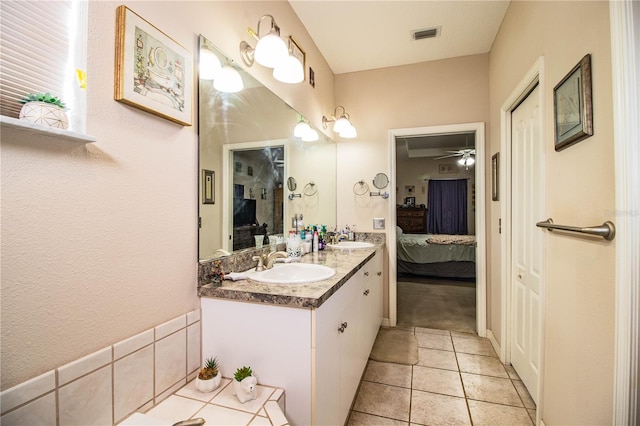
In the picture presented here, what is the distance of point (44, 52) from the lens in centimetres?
75

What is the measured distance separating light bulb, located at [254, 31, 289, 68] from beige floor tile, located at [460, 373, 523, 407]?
7.94 ft

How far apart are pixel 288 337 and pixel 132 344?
537mm

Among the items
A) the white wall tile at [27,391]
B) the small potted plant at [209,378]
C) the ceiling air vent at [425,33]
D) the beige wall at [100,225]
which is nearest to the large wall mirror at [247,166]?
the beige wall at [100,225]

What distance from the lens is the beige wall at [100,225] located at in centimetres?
69

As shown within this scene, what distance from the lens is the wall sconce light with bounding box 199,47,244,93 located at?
4.25 ft

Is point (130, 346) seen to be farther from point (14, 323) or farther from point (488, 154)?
point (488, 154)

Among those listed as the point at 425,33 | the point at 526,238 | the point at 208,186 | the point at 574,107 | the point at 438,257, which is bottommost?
the point at 438,257

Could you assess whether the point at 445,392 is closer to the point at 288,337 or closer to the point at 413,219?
the point at 288,337

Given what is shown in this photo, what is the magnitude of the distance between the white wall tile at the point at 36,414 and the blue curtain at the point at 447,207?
7.82m

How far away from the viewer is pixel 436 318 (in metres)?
3.24

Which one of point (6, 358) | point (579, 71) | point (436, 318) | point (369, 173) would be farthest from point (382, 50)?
point (6, 358)

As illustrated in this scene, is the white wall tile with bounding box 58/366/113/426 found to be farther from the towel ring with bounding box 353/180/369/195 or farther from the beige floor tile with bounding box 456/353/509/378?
the towel ring with bounding box 353/180/369/195

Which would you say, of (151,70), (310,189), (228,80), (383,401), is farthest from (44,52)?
(383,401)

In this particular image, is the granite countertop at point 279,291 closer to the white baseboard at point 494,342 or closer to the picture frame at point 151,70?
the picture frame at point 151,70
